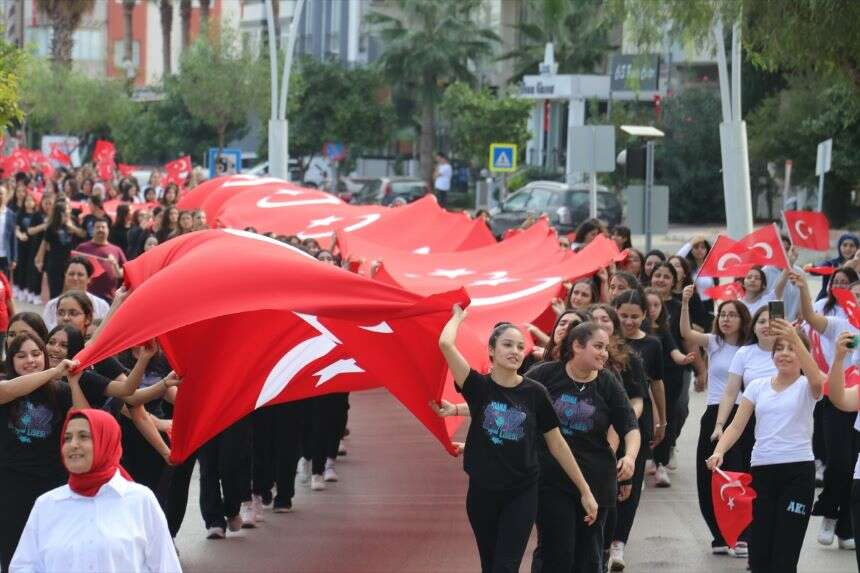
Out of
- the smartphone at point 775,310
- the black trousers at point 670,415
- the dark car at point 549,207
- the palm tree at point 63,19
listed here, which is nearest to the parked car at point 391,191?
the dark car at point 549,207

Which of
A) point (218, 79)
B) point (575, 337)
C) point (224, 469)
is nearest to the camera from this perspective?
point (575, 337)

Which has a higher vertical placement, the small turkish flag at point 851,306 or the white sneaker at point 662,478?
the small turkish flag at point 851,306

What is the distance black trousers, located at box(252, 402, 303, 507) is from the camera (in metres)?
10.8

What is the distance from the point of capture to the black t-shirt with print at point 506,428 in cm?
770

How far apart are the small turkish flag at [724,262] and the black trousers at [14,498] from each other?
20.3ft

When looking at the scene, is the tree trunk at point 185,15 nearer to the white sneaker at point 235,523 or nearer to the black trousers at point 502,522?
the white sneaker at point 235,523

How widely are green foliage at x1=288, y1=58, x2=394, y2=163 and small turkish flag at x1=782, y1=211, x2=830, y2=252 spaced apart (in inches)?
1590

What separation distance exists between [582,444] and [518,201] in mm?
28423

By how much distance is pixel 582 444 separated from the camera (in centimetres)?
819

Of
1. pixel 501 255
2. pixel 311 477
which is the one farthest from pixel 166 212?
pixel 311 477

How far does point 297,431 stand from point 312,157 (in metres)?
45.6

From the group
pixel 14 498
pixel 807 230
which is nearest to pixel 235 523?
pixel 14 498

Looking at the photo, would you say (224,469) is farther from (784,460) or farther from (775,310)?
(775,310)

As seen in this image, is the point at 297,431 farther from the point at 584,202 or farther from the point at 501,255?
the point at 584,202
